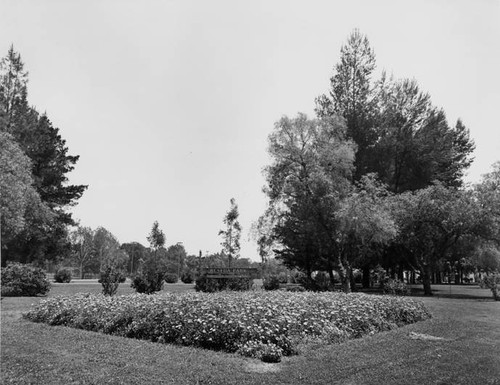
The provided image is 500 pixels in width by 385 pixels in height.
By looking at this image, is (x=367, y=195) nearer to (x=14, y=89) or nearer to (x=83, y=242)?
(x=14, y=89)

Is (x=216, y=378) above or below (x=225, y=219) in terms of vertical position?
below

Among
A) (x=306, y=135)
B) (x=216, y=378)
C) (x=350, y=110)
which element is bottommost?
(x=216, y=378)

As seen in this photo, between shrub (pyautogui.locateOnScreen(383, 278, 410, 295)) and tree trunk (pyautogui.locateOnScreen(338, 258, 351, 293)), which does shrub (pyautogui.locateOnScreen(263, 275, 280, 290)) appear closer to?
tree trunk (pyautogui.locateOnScreen(338, 258, 351, 293))

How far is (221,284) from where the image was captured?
2434cm

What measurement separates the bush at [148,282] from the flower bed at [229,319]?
832 centimetres

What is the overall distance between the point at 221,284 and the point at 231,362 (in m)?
16.9

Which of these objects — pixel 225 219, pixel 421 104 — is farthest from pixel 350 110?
pixel 225 219

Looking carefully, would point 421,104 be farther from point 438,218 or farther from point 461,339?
point 461,339

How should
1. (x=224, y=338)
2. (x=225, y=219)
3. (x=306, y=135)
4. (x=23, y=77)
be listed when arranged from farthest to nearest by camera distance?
(x=225, y=219)
(x=23, y=77)
(x=306, y=135)
(x=224, y=338)

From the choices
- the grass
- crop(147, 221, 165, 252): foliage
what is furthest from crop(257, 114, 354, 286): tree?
crop(147, 221, 165, 252): foliage

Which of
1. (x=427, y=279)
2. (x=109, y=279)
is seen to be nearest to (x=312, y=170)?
(x=427, y=279)

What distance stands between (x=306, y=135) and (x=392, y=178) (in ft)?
54.4

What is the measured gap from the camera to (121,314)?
Answer: 11.1 metres

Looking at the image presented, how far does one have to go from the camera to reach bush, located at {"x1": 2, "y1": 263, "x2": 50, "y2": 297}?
21.6 m
